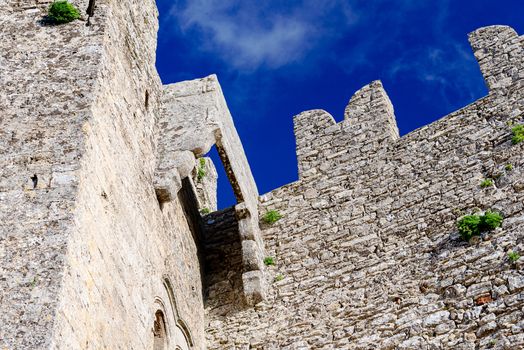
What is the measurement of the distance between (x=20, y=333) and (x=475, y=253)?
Answer: 5.30m

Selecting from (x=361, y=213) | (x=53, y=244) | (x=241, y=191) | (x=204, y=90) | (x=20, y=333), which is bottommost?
(x=20, y=333)

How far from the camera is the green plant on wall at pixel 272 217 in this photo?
11039mm

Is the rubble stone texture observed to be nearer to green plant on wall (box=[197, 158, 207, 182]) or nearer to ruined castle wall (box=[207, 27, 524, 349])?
ruined castle wall (box=[207, 27, 524, 349])

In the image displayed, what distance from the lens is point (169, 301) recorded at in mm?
8789

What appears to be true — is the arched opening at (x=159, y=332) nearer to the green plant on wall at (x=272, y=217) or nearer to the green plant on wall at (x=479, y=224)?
the green plant on wall at (x=272, y=217)

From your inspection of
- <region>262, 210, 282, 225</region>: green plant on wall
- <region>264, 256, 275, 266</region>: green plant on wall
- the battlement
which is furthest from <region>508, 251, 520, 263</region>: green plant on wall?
<region>262, 210, 282, 225</region>: green plant on wall

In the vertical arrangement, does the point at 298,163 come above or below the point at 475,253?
above

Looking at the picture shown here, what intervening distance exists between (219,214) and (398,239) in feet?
9.54

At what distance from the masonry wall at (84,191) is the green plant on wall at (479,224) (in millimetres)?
3376

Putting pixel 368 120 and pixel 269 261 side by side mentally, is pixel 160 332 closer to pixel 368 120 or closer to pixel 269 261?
pixel 269 261

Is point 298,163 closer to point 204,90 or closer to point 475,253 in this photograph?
point 204,90

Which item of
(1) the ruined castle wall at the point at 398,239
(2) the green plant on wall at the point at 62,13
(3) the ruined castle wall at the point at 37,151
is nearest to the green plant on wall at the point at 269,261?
(1) the ruined castle wall at the point at 398,239

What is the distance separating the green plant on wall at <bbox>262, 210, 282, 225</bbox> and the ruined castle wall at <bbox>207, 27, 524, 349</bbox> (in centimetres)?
8

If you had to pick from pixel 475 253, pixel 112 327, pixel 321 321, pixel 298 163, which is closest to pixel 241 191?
pixel 298 163
